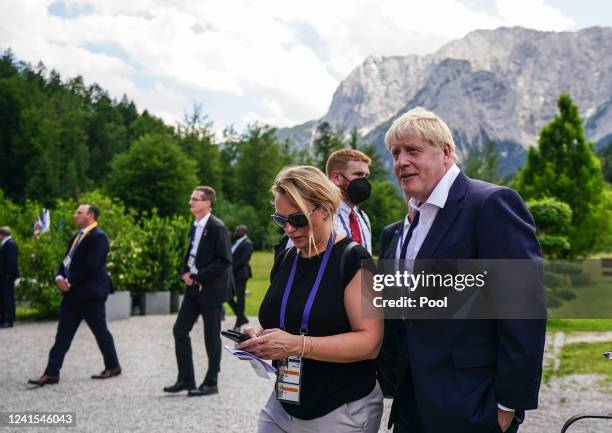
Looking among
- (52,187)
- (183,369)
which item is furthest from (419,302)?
(52,187)

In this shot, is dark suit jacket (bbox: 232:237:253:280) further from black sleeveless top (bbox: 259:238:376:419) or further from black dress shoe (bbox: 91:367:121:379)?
black sleeveless top (bbox: 259:238:376:419)

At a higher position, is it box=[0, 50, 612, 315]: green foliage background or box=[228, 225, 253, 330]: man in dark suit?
box=[0, 50, 612, 315]: green foliage background

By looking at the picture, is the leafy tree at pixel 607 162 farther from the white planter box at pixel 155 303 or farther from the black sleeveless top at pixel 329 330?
the black sleeveless top at pixel 329 330

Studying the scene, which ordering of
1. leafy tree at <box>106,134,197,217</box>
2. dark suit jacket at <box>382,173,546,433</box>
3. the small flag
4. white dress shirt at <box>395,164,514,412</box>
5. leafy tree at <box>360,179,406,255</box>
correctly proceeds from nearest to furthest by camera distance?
dark suit jacket at <box>382,173,546,433</box>
white dress shirt at <box>395,164,514,412</box>
the small flag
leafy tree at <box>360,179,406,255</box>
leafy tree at <box>106,134,197,217</box>

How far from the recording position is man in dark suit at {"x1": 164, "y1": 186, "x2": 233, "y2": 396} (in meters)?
7.73

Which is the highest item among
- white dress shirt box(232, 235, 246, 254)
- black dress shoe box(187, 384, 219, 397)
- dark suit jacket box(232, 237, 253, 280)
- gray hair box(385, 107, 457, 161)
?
gray hair box(385, 107, 457, 161)

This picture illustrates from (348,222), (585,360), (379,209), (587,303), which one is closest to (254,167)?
(379,209)

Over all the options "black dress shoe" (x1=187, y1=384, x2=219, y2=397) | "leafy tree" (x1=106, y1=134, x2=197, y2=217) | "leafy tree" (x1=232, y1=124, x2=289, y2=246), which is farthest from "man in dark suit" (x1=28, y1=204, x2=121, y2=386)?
"leafy tree" (x1=232, y1=124, x2=289, y2=246)

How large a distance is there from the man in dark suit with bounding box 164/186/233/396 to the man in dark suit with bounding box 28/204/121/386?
53.4 inches

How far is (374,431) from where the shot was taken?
113 inches

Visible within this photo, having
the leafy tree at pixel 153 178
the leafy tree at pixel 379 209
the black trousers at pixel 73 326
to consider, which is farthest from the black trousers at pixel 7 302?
the leafy tree at pixel 153 178

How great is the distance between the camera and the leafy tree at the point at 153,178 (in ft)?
200

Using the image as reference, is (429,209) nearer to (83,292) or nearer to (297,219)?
(297,219)

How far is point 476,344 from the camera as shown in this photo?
8.20ft
